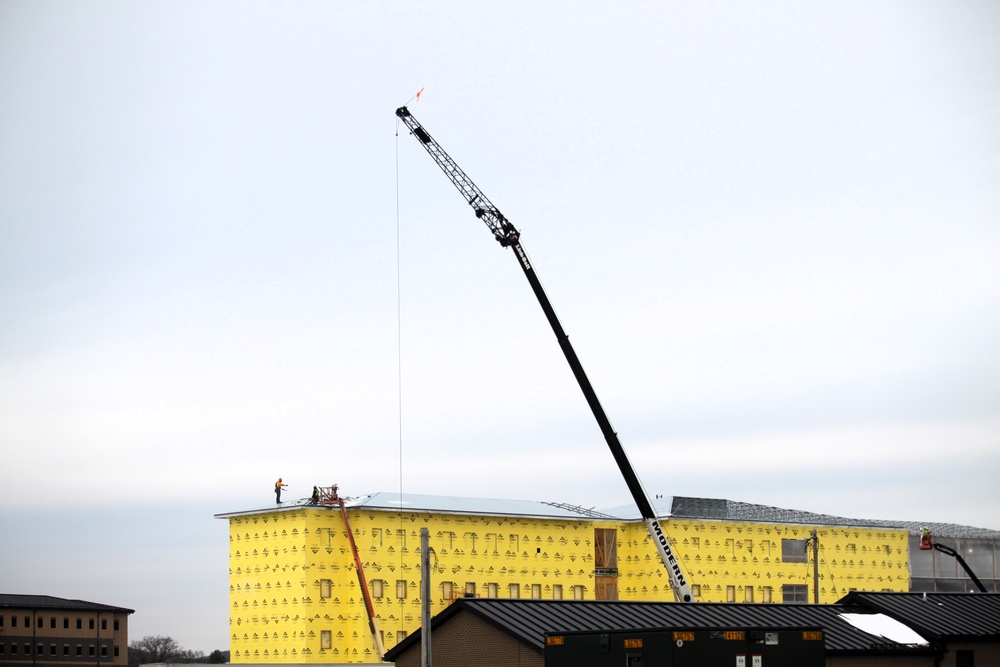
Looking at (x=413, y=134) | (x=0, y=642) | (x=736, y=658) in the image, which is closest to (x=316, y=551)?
(x=413, y=134)

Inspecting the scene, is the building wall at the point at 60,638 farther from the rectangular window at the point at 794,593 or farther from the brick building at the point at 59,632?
the rectangular window at the point at 794,593

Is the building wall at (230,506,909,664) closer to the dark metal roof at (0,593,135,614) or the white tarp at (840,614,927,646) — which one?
the white tarp at (840,614,927,646)

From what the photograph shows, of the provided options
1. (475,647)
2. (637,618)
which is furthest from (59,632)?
(637,618)

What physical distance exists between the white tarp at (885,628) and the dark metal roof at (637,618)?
34 centimetres

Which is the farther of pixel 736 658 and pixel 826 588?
pixel 826 588

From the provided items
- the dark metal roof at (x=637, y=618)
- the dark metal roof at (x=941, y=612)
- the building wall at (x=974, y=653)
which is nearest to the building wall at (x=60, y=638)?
the dark metal roof at (x=637, y=618)

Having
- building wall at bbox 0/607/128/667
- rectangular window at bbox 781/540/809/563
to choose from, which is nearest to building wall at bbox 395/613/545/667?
rectangular window at bbox 781/540/809/563

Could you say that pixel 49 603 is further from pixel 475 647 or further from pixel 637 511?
pixel 475 647

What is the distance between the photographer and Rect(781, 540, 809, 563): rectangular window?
88.8m

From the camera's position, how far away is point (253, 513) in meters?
77.8

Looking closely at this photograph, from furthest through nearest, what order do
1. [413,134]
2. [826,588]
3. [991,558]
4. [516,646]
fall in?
1. [991,558]
2. [826,588]
3. [413,134]
4. [516,646]

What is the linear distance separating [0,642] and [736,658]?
109 metres

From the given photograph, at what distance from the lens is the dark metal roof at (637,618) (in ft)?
148

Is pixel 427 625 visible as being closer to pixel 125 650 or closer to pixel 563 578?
pixel 563 578
